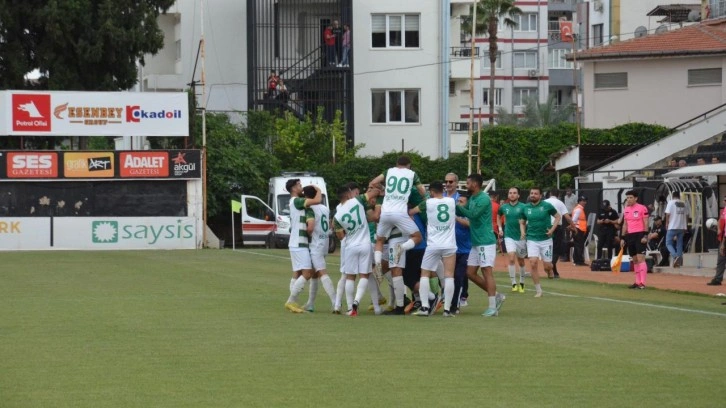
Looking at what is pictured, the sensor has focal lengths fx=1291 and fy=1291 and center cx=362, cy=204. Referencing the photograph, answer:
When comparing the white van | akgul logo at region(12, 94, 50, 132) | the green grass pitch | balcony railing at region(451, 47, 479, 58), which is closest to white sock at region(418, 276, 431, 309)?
the green grass pitch

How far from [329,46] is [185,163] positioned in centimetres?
1589

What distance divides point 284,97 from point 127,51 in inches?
368

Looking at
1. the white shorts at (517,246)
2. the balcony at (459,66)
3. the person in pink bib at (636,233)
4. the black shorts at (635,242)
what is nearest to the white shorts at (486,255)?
the white shorts at (517,246)

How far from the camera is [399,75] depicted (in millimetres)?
62812

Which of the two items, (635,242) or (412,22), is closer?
(635,242)

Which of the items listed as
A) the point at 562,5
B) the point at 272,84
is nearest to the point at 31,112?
the point at 272,84

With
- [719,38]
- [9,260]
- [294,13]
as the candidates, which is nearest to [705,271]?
[9,260]

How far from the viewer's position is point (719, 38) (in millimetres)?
54750

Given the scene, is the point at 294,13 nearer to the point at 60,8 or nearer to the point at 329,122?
the point at 329,122

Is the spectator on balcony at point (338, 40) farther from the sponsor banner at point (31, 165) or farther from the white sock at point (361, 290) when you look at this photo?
the white sock at point (361, 290)

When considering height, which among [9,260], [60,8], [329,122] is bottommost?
[9,260]

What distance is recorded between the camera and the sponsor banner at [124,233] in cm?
4622

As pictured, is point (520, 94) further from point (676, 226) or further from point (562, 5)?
point (676, 226)

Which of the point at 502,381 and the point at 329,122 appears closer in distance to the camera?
the point at 502,381
